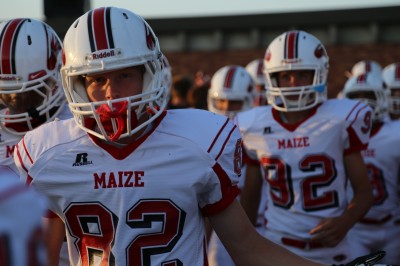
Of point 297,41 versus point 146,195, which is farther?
point 297,41

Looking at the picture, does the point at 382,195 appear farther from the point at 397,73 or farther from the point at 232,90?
the point at 397,73

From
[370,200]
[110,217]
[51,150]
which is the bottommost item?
[370,200]

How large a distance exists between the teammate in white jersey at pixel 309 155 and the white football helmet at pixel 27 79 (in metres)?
1.28

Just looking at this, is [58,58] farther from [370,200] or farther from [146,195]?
[370,200]

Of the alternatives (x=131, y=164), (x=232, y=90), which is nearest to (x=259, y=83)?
(x=232, y=90)

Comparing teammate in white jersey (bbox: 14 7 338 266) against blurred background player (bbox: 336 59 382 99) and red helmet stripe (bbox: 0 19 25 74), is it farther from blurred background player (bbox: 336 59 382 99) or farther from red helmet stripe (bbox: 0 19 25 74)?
blurred background player (bbox: 336 59 382 99)

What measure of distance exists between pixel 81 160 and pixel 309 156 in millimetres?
2012

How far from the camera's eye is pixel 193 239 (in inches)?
106

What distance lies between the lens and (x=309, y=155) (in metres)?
4.35

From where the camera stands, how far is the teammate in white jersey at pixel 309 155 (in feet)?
14.2

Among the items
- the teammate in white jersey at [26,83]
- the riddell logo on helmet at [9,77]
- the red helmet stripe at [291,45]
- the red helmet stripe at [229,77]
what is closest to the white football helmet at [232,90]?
the red helmet stripe at [229,77]

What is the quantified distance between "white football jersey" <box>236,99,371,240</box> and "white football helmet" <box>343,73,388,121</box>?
1722 millimetres

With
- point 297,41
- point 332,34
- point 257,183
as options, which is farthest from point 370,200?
point 332,34

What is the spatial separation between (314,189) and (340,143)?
11.9 inches
